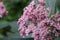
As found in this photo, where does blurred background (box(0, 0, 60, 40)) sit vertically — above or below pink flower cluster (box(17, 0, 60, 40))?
above

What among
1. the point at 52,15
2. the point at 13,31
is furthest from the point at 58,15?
the point at 13,31

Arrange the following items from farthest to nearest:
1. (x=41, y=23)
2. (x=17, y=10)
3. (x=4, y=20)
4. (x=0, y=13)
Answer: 1. (x=17, y=10)
2. (x=4, y=20)
3. (x=0, y=13)
4. (x=41, y=23)

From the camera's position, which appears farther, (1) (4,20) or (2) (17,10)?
(2) (17,10)

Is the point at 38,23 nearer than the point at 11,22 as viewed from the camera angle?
Yes

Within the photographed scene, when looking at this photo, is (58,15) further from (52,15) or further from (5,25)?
(5,25)

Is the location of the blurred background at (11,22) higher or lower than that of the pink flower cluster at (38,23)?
higher

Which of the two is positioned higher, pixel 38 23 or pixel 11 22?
pixel 11 22

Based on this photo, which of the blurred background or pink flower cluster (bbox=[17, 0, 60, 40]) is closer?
pink flower cluster (bbox=[17, 0, 60, 40])

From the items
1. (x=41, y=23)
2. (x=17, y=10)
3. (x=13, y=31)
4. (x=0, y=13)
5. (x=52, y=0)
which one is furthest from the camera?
(x=17, y=10)
